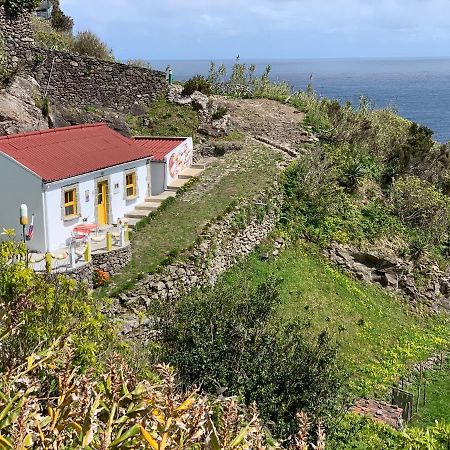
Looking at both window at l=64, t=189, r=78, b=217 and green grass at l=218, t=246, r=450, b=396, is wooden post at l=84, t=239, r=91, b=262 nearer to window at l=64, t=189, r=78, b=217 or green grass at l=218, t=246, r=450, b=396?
window at l=64, t=189, r=78, b=217

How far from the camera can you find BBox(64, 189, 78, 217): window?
19.5m

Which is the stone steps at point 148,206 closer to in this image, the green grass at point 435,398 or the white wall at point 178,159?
the white wall at point 178,159

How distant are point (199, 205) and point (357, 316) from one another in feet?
24.4

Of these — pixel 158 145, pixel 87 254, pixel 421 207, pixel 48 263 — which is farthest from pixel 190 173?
pixel 48 263

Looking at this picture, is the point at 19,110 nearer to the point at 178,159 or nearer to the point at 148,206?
the point at 148,206

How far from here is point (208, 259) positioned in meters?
21.0

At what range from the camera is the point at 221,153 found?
1222 inches

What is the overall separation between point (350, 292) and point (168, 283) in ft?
25.8

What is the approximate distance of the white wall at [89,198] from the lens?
1882 centimetres

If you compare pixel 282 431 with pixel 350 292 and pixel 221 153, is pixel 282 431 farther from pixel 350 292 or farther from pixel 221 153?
pixel 221 153

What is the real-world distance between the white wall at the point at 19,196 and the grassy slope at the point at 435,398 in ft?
40.5

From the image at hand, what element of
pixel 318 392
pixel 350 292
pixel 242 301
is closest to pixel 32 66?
pixel 350 292

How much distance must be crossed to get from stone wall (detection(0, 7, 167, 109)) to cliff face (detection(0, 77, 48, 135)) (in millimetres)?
3502

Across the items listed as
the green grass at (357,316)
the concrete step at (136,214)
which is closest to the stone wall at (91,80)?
the concrete step at (136,214)
